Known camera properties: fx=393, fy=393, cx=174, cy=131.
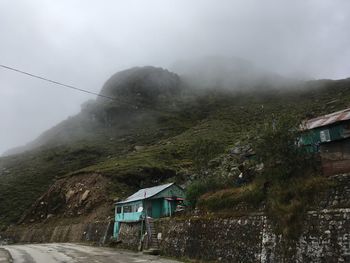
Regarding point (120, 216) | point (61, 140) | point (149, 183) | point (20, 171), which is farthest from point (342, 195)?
point (61, 140)

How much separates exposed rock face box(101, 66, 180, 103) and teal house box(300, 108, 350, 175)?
436 feet

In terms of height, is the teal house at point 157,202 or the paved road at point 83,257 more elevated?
the teal house at point 157,202

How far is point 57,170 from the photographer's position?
98625 millimetres

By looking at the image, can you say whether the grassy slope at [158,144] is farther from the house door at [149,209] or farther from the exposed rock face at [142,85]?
the exposed rock face at [142,85]

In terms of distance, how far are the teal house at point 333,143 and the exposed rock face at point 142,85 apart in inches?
5238

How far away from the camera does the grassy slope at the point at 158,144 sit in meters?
72.6

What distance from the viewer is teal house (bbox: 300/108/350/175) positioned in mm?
20138

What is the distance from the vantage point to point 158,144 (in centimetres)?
9944

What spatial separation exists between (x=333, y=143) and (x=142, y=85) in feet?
503

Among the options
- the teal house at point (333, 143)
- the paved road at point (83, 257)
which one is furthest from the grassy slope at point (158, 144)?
the teal house at point (333, 143)

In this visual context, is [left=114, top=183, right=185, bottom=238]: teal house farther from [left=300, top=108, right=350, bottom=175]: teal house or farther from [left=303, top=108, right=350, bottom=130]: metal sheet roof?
[left=300, top=108, right=350, bottom=175]: teal house

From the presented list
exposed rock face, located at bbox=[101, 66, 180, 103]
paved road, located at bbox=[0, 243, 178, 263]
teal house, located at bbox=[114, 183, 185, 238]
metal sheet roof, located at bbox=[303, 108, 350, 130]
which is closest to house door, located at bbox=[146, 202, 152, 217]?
teal house, located at bbox=[114, 183, 185, 238]

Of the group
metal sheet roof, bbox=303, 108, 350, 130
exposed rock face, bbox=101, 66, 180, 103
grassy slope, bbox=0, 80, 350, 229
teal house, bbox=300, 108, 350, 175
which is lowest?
teal house, bbox=300, 108, 350, 175

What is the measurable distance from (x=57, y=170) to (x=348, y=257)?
90499mm
